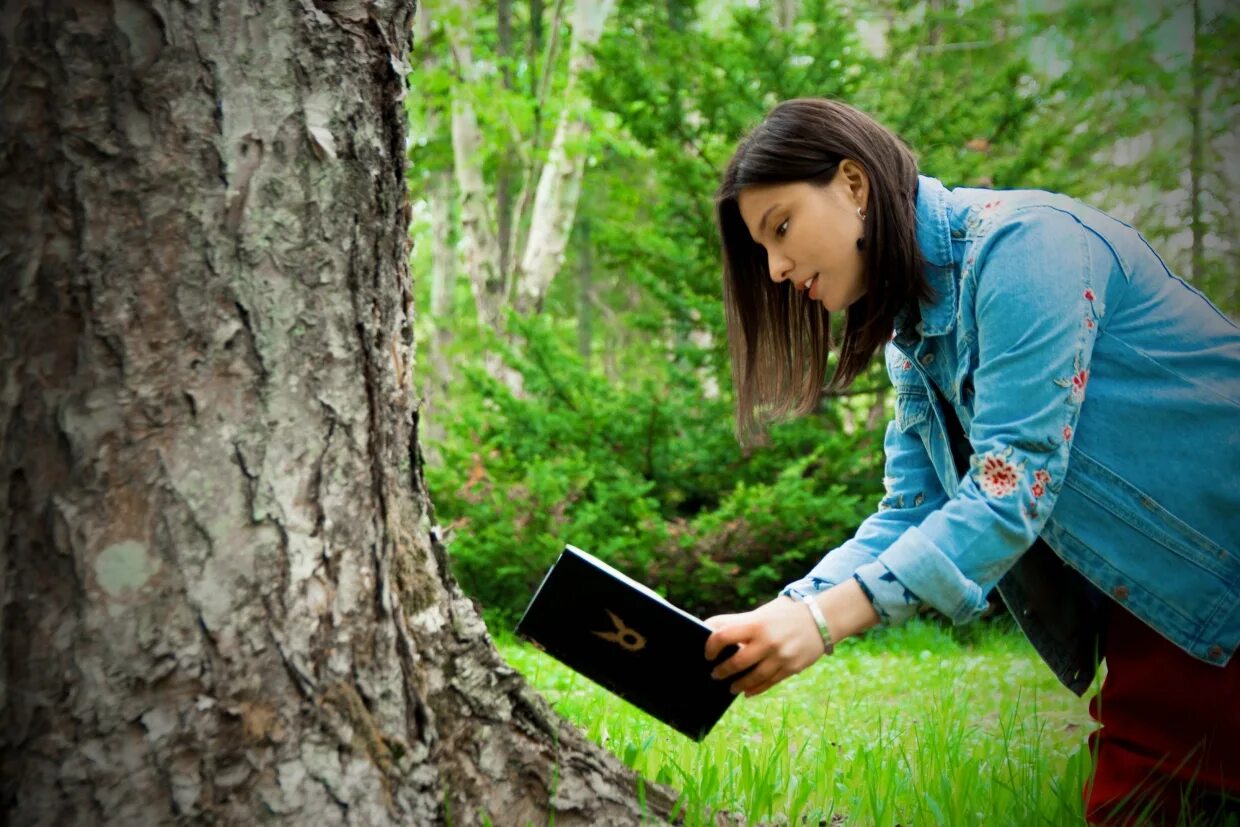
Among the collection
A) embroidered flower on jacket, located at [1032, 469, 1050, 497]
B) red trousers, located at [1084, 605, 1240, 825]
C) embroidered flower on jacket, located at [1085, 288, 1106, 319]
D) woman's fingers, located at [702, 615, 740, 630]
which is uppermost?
embroidered flower on jacket, located at [1085, 288, 1106, 319]

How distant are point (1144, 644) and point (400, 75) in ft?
5.78

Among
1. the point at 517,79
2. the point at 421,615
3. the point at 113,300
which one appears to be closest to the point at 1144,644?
the point at 421,615

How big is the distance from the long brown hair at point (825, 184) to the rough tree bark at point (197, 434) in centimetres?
78

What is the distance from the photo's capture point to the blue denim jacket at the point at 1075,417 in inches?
62.4

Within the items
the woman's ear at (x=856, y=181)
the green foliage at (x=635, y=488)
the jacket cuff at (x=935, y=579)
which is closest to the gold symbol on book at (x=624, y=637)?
the jacket cuff at (x=935, y=579)

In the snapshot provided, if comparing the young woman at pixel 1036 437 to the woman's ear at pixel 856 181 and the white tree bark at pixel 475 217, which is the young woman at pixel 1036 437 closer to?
the woman's ear at pixel 856 181

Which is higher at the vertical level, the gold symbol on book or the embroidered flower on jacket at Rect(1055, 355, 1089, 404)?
the embroidered flower on jacket at Rect(1055, 355, 1089, 404)

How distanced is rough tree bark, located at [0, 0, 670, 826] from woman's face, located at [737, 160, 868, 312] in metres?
0.77

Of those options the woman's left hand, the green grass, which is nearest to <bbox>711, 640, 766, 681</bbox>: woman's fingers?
the woman's left hand

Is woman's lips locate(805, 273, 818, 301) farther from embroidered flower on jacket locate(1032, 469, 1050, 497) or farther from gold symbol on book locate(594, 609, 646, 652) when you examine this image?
gold symbol on book locate(594, 609, 646, 652)

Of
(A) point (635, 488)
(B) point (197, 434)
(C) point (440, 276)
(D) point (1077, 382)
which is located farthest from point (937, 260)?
(C) point (440, 276)

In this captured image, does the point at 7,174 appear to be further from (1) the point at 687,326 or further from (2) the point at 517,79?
(2) the point at 517,79

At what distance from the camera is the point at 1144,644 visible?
1964mm

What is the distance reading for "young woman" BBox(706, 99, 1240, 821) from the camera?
160cm
